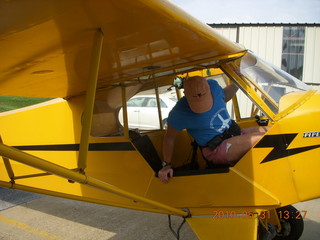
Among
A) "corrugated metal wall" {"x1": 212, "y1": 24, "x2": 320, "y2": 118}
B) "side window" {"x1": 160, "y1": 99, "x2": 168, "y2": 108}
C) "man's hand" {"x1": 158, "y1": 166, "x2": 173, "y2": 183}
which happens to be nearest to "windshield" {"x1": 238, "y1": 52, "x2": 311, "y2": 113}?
"side window" {"x1": 160, "y1": 99, "x2": 168, "y2": 108}

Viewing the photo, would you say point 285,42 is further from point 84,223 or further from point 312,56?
point 84,223

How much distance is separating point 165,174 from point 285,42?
39.8 feet

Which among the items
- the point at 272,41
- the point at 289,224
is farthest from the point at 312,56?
the point at 289,224

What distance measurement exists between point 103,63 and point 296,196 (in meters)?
1.82

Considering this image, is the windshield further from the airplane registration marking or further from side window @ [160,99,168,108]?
side window @ [160,99,168,108]

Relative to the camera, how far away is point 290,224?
117 inches

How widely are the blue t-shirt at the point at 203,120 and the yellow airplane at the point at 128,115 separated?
23 cm

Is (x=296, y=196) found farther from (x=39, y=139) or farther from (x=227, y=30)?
(x=227, y=30)

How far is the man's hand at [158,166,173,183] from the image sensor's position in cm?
251

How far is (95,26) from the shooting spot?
162 cm

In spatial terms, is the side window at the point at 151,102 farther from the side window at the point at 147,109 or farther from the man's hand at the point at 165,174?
the man's hand at the point at 165,174

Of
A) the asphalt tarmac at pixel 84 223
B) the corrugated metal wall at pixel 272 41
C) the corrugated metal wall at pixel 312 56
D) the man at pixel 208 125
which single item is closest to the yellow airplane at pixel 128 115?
the man at pixel 208 125

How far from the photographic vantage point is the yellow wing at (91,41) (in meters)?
1.38

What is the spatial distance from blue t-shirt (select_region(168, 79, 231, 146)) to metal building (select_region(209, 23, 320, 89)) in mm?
10887
